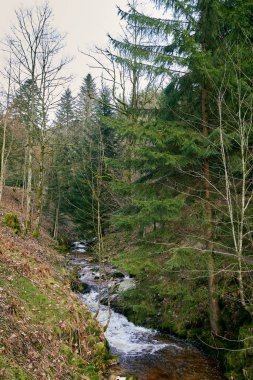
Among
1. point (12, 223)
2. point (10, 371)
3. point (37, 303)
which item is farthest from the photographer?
point (12, 223)

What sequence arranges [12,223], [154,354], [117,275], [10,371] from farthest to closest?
[117,275]
[12,223]
[154,354]
[10,371]

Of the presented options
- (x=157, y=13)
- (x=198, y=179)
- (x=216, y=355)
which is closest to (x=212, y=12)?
(x=157, y=13)

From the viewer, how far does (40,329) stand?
20.4 feet

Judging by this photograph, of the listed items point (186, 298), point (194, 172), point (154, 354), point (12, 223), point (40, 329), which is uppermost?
point (194, 172)

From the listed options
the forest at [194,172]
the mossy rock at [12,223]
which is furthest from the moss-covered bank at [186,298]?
the mossy rock at [12,223]

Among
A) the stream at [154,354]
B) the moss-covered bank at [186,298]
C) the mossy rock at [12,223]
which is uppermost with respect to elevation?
the mossy rock at [12,223]

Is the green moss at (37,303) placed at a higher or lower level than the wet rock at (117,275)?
higher

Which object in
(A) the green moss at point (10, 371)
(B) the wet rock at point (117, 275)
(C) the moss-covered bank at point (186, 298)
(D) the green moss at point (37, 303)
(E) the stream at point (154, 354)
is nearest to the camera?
(A) the green moss at point (10, 371)

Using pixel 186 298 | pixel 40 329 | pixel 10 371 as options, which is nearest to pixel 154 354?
pixel 186 298

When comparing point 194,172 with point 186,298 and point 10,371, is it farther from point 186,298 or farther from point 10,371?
point 10,371

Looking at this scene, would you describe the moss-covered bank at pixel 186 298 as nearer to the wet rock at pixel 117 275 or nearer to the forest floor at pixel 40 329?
the forest floor at pixel 40 329

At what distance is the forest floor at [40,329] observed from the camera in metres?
4.88

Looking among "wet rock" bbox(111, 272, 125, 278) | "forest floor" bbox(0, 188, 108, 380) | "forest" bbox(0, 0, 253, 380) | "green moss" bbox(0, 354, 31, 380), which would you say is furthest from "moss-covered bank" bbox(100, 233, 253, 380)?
"wet rock" bbox(111, 272, 125, 278)

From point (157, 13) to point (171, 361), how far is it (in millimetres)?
10559
